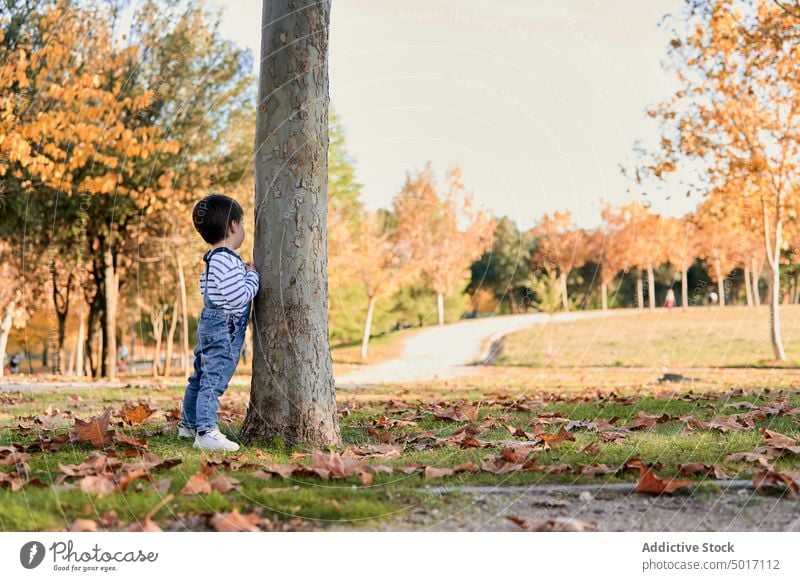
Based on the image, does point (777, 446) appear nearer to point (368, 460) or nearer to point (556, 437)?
point (556, 437)

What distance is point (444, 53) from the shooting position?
7676 mm

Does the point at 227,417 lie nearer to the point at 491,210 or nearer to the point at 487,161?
the point at 487,161

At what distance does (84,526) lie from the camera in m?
3.20

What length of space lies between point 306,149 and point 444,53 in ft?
10.7

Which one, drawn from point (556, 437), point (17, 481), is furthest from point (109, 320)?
point (556, 437)

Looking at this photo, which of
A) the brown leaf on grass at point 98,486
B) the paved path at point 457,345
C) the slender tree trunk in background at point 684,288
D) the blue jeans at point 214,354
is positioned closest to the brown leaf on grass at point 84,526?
the brown leaf on grass at point 98,486

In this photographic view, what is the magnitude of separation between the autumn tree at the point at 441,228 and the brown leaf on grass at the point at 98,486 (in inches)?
498

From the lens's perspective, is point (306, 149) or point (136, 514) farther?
point (306, 149)

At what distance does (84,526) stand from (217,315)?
180 centimetres

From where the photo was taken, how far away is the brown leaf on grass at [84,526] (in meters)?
3.20

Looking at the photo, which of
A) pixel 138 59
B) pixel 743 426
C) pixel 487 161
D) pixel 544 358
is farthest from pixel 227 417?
pixel 544 358

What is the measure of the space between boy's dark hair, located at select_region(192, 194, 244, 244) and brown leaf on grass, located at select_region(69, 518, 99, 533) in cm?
215

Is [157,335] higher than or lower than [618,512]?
higher

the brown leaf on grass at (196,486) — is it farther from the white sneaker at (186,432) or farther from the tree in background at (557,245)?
the tree in background at (557,245)
